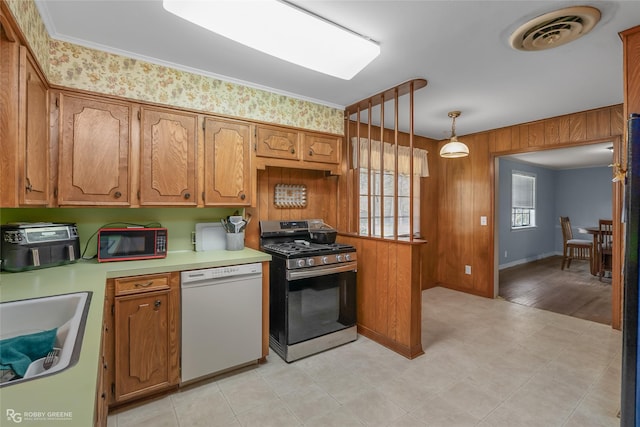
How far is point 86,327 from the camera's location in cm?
104

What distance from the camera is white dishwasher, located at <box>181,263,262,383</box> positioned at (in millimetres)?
2066

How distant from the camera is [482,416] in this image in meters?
1.84

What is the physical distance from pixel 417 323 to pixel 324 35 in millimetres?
2371

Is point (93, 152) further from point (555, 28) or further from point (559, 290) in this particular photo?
point (559, 290)

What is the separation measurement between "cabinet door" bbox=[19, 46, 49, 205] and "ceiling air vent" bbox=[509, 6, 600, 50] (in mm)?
2785

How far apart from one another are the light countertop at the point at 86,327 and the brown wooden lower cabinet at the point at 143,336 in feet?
0.36

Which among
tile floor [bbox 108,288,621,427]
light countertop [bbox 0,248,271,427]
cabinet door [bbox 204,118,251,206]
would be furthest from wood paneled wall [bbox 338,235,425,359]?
cabinet door [bbox 204,118,251,206]

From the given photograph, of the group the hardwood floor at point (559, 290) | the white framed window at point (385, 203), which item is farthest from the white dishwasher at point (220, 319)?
the hardwood floor at point (559, 290)

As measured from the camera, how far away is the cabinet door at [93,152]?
76.2 inches

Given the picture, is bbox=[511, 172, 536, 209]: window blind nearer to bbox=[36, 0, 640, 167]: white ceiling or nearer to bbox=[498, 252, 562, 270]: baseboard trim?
bbox=[498, 252, 562, 270]: baseboard trim

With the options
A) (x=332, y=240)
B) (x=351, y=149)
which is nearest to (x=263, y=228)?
(x=332, y=240)

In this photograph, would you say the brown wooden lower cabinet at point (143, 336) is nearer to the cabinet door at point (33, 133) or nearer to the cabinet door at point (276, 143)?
the cabinet door at point (33, 133)

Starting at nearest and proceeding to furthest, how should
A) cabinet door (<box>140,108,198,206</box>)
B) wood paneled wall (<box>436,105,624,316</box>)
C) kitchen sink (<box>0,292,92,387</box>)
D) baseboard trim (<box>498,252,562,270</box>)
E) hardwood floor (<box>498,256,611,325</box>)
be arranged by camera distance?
kitchen sink (<box>0,292,92,387</box>) → cabinet door (<box>140,108,198,206</box>) → wood paneled wall (<box>436,105,624,316</box>) → hardwood floor (<box>498,256,611,325</box>) → baseboard trim (<box>498,252,562,270</box>)

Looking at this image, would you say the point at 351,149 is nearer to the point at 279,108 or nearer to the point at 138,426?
Answer: the point at 279,108
